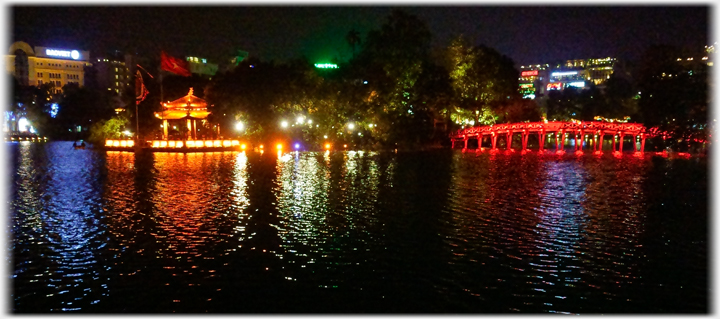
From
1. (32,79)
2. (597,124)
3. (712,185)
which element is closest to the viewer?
(712,185)

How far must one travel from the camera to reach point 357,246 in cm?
1456

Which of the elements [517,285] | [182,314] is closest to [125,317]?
[182,314]

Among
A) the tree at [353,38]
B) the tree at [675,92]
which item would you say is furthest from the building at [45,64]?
the tree at [675,92]

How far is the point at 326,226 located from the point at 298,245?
2.33 m

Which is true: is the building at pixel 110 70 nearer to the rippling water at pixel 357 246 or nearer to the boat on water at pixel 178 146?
the boat on water at pixel 178 146

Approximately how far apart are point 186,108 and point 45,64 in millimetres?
107371

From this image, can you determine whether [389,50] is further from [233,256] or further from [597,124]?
[233,256]

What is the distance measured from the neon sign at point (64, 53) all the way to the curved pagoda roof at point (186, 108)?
104141 millimetres

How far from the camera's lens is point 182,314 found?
32.9 ft

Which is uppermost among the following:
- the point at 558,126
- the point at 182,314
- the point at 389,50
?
the point at 389,50

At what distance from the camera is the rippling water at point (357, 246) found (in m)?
10.8

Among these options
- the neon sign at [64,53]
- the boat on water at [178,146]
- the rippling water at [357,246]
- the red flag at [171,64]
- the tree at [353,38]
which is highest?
the neon sign at [64,53]

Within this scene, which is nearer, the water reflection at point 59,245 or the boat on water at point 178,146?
the water reflection at point 59,245

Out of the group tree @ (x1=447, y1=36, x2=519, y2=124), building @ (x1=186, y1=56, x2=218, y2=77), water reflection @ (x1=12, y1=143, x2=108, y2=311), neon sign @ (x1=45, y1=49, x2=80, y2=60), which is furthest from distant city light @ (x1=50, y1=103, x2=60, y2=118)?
water reflection @ (x1=12, y1=143, x2=108, y2=311)
